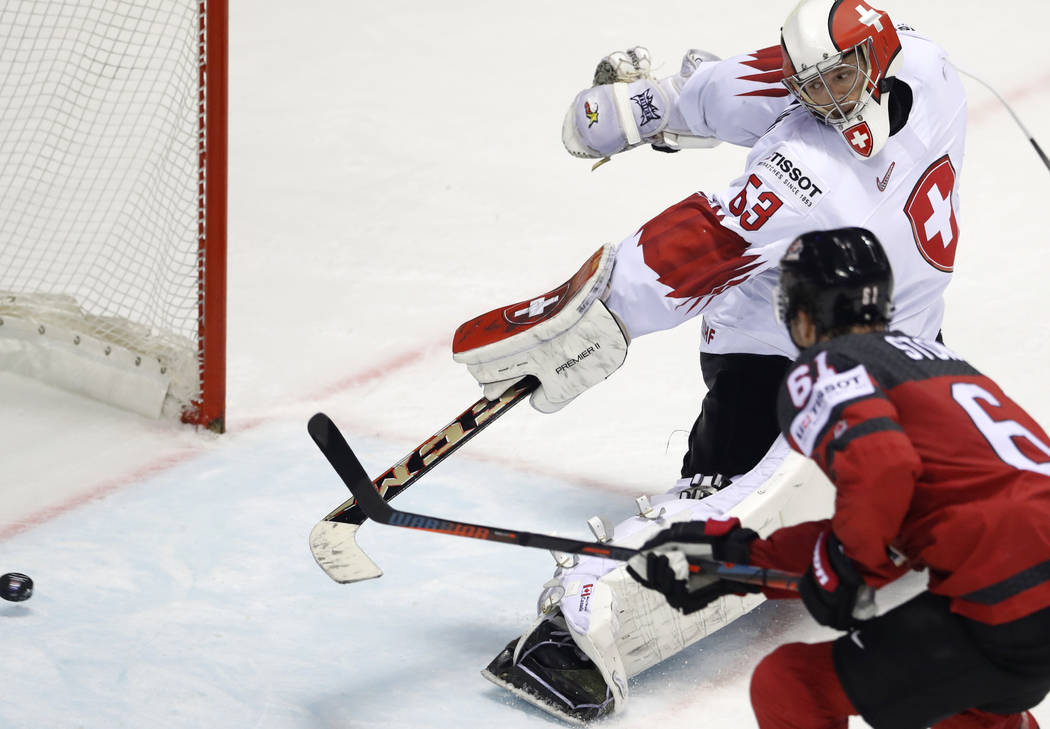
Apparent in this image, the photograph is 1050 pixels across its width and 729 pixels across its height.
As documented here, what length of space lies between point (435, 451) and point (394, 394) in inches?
48.1

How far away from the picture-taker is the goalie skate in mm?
2658

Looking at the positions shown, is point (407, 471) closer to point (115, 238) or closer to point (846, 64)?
point (846, 64)

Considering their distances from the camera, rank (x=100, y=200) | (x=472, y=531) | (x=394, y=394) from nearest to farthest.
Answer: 1. (x=472, y=531)
2. (x=394, y=394)
3. (x=100, y=200)

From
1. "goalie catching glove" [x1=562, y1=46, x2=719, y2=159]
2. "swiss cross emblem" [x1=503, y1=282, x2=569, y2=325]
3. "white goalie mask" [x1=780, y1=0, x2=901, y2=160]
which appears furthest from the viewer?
"goalie catching glove" [x1=562, y1=46, x2=719, y2=159]

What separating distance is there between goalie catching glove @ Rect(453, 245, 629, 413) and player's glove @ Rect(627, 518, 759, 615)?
2.11 ft

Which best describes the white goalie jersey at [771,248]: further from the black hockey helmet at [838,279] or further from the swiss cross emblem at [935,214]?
the black hockey helmet at [838,279]

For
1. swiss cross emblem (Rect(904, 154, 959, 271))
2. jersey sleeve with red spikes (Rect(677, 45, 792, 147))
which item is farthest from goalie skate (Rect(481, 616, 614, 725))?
jersey sleeve with red spikes (Rect(677, 45, 792, 147))

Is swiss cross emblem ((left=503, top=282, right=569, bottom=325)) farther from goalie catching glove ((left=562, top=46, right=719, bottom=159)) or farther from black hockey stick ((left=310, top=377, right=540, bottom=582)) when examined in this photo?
goalie catching glove ((left=562, top=46, right=719, bottom=159))

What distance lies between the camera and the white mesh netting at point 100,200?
402cm

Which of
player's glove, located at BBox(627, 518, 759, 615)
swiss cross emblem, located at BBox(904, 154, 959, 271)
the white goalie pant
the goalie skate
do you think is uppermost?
swiss cross emblem, located at BBox(904, 154, 959, 271)

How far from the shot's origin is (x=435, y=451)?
286 centimetres

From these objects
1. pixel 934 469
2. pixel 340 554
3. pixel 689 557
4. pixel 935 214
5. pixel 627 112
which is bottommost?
pixel 340 554

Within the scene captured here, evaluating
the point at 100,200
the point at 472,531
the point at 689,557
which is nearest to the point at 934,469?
the point at 689,557

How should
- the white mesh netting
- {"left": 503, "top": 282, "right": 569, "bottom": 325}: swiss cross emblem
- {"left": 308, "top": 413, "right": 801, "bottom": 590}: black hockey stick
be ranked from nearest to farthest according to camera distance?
{"left": 308, "top": 413, "right": 801, "bottom": 590}: black hockey stick
{"left": 503, "top": 282, "right": 569, "bottom": 325}: swiss cross emblem
the white mesh netting
